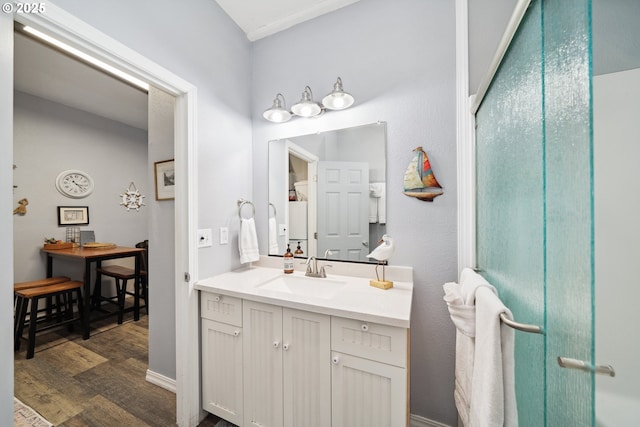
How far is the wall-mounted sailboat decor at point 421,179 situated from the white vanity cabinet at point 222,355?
120cm

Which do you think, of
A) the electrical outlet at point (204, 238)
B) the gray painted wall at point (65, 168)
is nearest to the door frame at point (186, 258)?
the electrical outlet at point (204, 238)

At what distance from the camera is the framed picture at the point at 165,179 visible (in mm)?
1733

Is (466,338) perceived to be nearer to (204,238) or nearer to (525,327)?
(525,327)

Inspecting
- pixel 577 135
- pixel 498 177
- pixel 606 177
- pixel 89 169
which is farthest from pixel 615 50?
pixel 89 169

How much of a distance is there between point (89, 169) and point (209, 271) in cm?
323

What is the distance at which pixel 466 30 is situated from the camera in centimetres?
131

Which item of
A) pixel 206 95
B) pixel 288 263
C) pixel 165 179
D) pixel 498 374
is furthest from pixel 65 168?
pixel 498 374

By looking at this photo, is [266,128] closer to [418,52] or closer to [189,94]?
[189,94]

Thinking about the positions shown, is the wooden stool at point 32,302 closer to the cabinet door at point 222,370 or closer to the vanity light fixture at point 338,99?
the cabinet door at point 222,370

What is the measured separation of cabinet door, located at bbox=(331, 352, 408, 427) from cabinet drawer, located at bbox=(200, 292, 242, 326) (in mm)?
587

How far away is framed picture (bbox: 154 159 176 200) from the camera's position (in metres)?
1.73

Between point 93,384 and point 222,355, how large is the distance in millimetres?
1309

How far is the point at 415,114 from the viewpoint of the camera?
4.77 ft

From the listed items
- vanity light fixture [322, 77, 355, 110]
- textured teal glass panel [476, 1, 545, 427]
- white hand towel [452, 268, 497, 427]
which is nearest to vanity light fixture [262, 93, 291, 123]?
vanity light fixture [322, 77, 355, 110]
